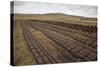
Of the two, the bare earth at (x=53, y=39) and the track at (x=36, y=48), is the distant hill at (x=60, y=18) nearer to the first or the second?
the bare earth at (x=53, y=39)

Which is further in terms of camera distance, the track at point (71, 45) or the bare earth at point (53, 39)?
the track at point (71, 45)

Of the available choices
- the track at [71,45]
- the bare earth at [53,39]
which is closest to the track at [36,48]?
the bare earth at [53,39]

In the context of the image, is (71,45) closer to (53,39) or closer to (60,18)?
(53,39)

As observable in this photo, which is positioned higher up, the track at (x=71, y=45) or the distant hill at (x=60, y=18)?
the distant hill at (x=60, y=18)

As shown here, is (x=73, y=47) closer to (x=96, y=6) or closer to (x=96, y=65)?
(x=96, y=65)

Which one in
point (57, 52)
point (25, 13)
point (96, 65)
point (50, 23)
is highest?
point (25, 13)

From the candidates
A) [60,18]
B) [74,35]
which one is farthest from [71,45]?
[60,18]
